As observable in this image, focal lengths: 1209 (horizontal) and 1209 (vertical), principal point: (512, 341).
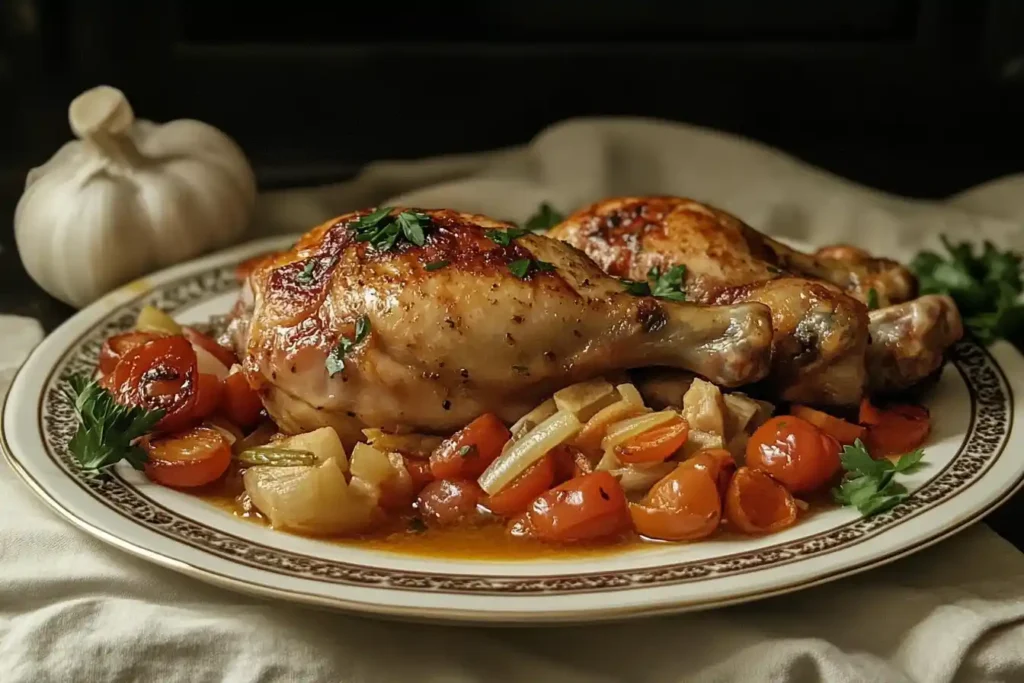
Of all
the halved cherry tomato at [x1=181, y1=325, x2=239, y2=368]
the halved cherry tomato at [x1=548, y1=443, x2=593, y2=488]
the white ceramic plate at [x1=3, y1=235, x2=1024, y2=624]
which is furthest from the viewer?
the halved cherry tomato at [x1=181, y1=325, x2=239, y2=368]

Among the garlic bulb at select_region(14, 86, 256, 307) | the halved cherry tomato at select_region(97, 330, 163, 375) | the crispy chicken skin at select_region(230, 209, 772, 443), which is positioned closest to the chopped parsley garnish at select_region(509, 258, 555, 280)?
the crispy chicken skin at select_region(230, 209, 772, 443)

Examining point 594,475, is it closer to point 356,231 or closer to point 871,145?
point 356,231

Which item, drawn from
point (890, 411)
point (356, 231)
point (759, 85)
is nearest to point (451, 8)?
point (759, 85)

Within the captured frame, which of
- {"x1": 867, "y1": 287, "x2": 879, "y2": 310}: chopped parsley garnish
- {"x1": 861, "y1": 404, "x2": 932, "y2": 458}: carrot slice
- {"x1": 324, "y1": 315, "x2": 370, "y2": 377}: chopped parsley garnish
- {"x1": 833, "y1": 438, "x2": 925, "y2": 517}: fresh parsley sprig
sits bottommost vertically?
{"x1": 861, "y1": 404, "x2": 932, "y2": 458}: carrot slice

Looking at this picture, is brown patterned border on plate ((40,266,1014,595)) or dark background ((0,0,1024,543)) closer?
brown patterned border on plate ((40,266,1014,595))

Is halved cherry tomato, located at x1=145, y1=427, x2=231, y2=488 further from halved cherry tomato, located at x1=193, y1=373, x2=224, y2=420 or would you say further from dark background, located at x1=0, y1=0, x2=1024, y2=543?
dark background, located at x1=0, y1=0, x2=1024, y2=543

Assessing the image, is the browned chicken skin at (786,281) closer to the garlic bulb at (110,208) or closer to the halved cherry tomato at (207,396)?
A: the halved cherry tomato at (207,396)
